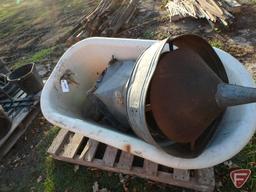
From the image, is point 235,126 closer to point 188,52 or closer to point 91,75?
point 188,52

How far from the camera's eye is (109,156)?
3023 mm

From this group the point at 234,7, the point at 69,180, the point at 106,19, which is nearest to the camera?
the point at 69,180

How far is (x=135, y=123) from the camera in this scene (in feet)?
7.95

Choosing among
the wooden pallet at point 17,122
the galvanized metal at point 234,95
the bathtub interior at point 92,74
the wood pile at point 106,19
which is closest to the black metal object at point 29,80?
the wooden pallet at point 17,122

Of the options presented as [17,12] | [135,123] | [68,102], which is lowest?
[17,12]

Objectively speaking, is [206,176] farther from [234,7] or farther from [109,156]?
[234,7]

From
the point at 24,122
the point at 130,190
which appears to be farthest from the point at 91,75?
the point at 130,190

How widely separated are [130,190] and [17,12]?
19.7 feet

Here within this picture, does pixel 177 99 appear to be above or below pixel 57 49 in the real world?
above

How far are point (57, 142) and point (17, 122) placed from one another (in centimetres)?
81

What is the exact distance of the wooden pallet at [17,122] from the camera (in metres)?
3.71

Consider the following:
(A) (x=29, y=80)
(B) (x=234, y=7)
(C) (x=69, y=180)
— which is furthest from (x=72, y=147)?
(B) (x=234, y=7)

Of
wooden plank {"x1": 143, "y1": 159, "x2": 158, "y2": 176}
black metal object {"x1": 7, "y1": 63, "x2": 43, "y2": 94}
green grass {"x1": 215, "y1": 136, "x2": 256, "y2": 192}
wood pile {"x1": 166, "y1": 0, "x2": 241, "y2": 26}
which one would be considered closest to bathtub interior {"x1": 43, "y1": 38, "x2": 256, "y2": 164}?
green grass {"x1": 215, "y1": 136, "x2": 256, "y2": 192}

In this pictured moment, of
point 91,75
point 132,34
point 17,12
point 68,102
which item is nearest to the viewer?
point 68,102
